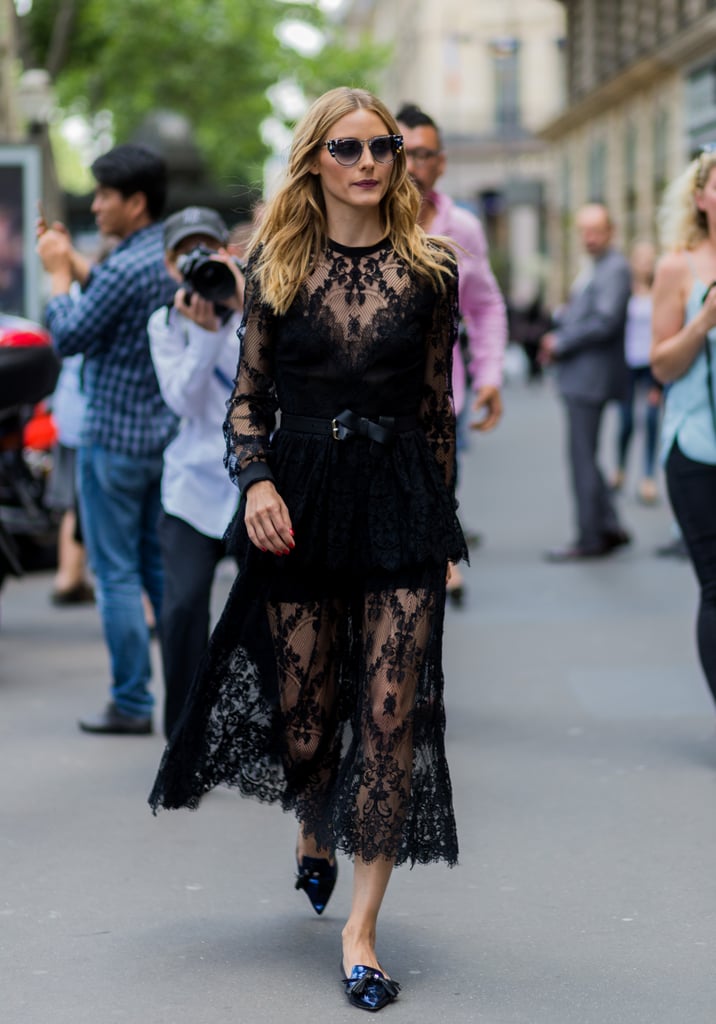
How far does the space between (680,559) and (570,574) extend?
0.80 metres

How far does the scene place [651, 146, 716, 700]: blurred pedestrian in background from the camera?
19.6 ft

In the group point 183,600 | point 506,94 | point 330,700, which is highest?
point 506,94

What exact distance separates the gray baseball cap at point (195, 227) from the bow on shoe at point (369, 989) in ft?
8.23

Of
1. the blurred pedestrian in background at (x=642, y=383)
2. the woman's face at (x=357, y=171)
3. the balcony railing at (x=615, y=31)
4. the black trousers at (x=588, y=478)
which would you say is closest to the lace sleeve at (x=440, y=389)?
the woman's face at (x=357, y=171)

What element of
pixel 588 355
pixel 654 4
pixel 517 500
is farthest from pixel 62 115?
pixel 588 355

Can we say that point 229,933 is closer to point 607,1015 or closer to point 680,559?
point 607,1015

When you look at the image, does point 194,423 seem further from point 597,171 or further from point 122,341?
point 597,171

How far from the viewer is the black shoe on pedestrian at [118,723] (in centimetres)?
662

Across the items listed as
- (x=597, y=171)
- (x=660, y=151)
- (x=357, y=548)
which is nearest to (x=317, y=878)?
(x=357, y=548)

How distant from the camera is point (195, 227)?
566cm

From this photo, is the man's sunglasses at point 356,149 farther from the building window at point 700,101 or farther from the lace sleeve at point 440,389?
the building window at point 700,101

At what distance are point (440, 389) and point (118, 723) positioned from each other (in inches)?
113

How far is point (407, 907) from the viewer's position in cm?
464

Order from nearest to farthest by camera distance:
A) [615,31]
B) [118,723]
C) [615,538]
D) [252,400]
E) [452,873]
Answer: [252,400] → [452,873] → [118,723] → [615,538] → [615,31]
